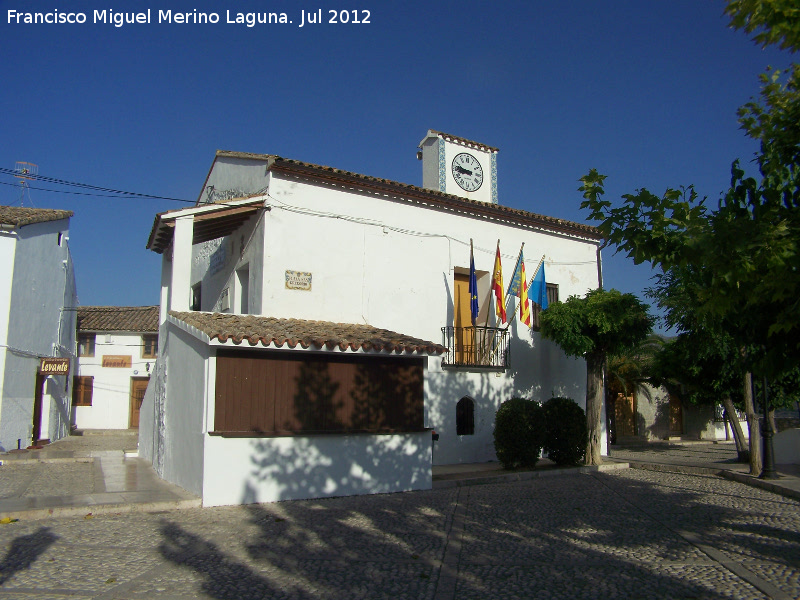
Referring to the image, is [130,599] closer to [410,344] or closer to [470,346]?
[410,344]

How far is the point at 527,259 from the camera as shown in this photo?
16844 millimetres

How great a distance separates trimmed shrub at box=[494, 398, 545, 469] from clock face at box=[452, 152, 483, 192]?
6526mm

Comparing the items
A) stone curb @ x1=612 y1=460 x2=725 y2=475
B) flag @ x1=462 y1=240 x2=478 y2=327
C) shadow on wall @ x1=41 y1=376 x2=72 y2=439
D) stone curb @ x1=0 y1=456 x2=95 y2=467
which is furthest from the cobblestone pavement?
shadow on wall @ x1=41 y1=376 x2=72 y2=439

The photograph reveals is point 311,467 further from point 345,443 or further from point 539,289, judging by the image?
point 539,289

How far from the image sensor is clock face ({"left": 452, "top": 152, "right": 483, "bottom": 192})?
17.7 meters

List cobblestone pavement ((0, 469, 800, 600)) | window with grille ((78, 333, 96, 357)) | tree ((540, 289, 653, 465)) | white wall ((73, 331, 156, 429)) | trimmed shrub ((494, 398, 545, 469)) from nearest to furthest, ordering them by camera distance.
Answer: cobblestone pavement ((0, 469, 800, 600)) → trimmed shrub ((494, 398, 545, 469)) → tree ((540, 289, 653, 465)) → white wall ((73, 331, 156, 429)) → window with grille ((78, 333, 96, 357))

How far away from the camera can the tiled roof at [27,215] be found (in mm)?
18141

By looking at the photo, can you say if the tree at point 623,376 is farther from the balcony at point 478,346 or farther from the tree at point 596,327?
the balcony at point 478,346

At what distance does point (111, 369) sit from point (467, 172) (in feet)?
72.5

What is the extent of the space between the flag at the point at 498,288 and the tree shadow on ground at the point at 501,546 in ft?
16.3

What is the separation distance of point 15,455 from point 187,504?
10232 millimetres

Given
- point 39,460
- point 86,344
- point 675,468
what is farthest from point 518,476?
point 86,344

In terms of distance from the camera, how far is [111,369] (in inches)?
1254

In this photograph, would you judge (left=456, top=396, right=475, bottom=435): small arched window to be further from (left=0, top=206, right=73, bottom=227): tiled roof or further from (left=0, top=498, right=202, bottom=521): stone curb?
(left=0, top=206, right=73, bottom=227): tiled roof
